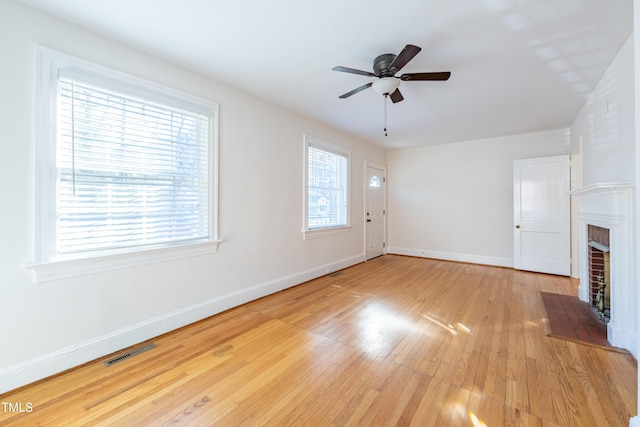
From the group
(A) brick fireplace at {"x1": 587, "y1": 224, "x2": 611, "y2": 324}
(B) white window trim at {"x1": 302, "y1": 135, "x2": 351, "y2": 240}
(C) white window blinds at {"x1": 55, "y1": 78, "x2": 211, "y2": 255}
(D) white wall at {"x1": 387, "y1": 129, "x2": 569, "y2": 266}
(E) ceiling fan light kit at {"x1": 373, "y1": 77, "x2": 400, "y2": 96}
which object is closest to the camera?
(C) white window blinds at {"x1": 55, "y1": 78, "x2": 211, "y2": 255}

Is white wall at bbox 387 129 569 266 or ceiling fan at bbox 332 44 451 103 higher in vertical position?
ceiling fan at bbox 332 44 451 103

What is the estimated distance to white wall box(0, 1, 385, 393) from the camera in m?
1.78

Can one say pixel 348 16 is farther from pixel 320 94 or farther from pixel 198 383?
pixel 198 383

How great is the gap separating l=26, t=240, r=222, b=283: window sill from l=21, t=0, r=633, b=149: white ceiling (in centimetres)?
182

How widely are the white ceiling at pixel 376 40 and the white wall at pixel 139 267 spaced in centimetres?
20

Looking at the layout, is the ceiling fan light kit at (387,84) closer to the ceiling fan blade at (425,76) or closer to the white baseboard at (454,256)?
the ceiling fan blade at (425,76)

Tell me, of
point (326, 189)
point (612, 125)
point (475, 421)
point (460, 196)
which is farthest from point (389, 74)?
point (460, 196)

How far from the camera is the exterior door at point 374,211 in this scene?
5820mm

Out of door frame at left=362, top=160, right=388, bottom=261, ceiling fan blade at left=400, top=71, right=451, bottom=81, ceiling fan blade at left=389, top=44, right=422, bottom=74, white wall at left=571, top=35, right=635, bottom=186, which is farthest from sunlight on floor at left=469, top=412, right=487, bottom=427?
door frame at left=362, top=160, right=388, bottom=261

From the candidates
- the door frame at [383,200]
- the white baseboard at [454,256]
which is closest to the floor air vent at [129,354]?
the door frame at [383,200]

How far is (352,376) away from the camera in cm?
192

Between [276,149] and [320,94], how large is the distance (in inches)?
36.8

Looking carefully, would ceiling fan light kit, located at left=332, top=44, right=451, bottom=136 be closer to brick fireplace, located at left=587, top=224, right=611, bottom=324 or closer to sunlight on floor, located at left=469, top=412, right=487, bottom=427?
brick fireplace, located at left=587, top=224, right=611, bottom=324

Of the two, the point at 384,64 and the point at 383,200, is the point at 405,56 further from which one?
the point at 383,200
